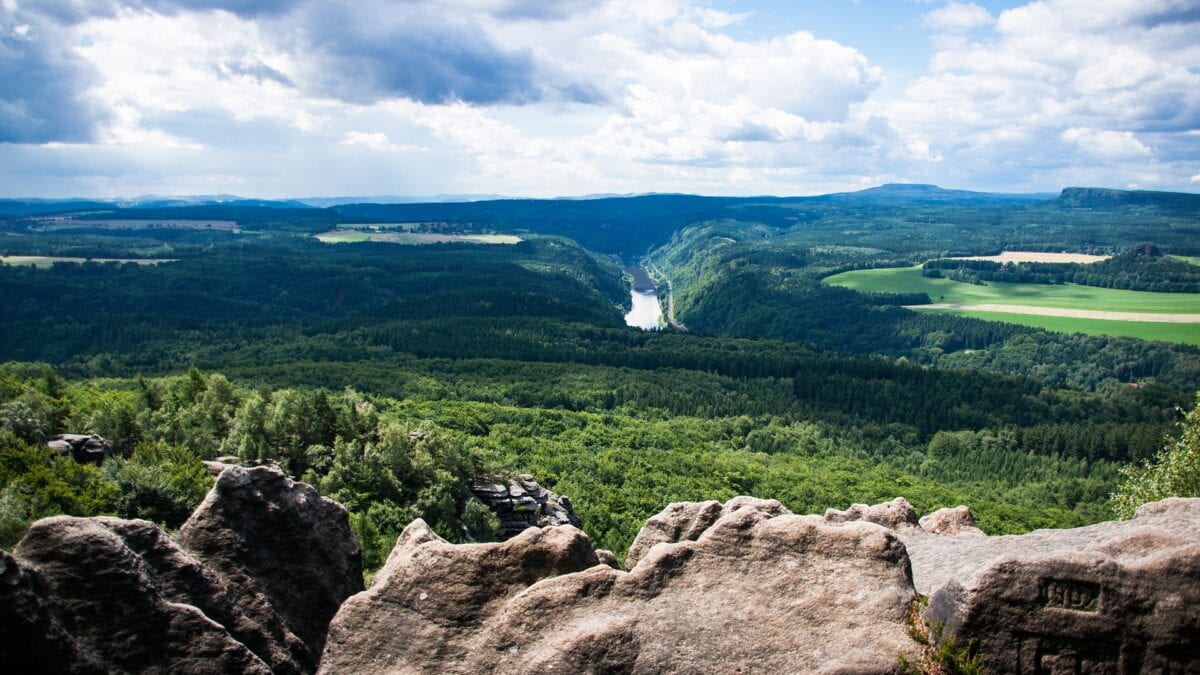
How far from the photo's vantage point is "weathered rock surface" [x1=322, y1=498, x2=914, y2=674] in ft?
65.0

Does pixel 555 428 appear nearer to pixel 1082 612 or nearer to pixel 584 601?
pixel 584 601

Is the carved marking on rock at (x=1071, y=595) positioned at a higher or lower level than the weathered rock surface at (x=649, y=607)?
higher

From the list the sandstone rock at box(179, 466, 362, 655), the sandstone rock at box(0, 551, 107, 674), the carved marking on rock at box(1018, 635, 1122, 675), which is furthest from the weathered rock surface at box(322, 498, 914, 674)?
the sandstone rock at box(0, 551, 107, 674)

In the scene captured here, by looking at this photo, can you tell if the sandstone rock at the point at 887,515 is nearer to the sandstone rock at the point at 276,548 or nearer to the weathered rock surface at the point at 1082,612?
the weathered rock surface at the point at 1082,612

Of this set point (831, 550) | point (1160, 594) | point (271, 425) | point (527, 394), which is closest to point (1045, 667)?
point (1160, 594)

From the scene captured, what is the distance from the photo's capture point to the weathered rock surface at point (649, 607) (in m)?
19.8

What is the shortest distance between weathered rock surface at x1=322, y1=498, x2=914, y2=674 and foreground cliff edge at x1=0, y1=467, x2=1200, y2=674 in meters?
0.05

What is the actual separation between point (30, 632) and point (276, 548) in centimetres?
881

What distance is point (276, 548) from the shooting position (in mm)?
25922

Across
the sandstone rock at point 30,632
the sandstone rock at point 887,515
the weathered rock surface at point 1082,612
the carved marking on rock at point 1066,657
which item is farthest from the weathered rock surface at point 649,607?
the sandstone rock at point 887,515

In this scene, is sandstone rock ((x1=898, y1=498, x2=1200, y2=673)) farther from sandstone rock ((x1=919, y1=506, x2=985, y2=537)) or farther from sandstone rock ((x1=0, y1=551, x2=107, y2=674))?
sandstone rock ((x1=0, y1=551, x2=107, y2=674))

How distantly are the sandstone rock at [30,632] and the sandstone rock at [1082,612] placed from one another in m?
21.8

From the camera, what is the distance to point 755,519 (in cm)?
2416

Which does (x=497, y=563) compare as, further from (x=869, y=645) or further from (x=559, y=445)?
(x=559, y=445)
